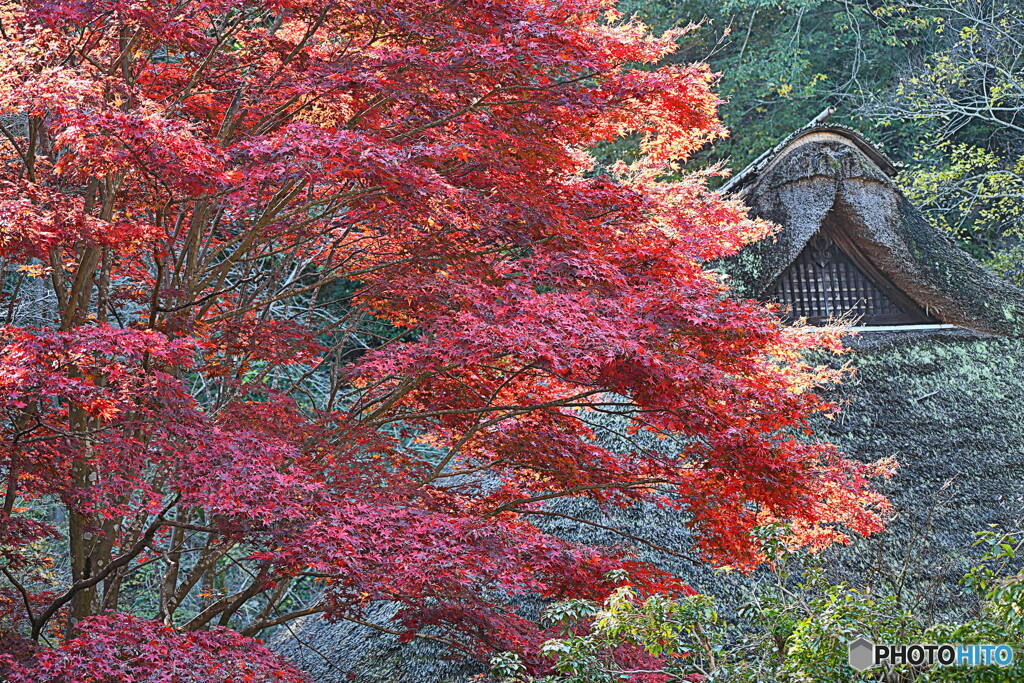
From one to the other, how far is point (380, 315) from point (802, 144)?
16.2 ft

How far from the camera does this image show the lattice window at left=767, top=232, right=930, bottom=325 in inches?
337

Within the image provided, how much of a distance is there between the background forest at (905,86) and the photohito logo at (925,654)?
10.6 m

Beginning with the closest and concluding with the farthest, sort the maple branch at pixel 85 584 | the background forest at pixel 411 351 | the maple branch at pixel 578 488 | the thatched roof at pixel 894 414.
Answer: the background forest at pixel 411 351 → the maple branch at pixel 85 584 → the maple branch at pixel 578 488 → the thatched roof at pixel 894 414

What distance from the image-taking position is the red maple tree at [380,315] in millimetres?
3771

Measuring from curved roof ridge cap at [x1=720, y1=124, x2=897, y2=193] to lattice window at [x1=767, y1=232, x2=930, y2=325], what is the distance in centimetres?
80

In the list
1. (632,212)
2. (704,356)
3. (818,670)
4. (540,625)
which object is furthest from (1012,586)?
(540,625)

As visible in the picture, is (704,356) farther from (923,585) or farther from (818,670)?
(923,585)

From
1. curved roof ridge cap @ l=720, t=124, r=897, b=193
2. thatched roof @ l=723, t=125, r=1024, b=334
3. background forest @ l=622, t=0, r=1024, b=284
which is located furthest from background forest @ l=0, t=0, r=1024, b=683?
background forest @ l=622, t=0, r=1024, b=284

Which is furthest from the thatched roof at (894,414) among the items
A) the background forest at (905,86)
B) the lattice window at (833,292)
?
the background forest at (905,86)

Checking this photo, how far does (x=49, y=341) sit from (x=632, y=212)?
288cm

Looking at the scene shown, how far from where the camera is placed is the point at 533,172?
492cm

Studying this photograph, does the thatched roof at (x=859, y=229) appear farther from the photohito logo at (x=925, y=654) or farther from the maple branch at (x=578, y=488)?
the photohito logo at (x=925, y=654)

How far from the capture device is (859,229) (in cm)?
861

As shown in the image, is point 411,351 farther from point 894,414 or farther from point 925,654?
point 894,414
